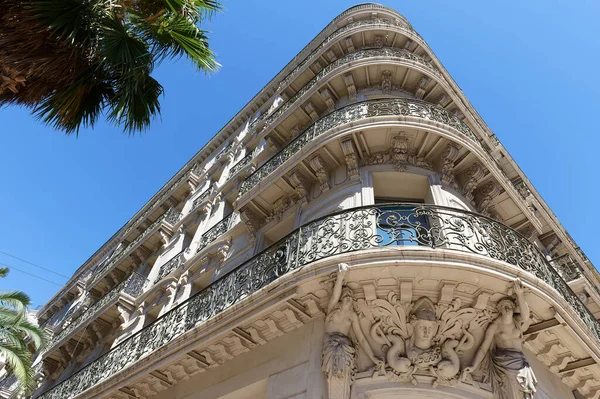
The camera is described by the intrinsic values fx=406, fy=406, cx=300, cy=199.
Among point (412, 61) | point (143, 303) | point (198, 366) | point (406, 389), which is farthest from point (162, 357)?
point (412, 61)

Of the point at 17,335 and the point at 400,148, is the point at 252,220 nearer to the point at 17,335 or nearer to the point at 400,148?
the point at 400,148

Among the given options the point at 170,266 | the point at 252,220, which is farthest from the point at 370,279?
the point at 170,266

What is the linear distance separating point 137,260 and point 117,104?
52.4 ft

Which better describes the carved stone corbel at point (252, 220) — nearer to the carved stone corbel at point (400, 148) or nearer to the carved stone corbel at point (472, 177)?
the carved stone corbel at point (400, 148)

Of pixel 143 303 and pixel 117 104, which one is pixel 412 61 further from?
pixel 143 303

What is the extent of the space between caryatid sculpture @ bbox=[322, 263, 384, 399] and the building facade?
0.02 metres

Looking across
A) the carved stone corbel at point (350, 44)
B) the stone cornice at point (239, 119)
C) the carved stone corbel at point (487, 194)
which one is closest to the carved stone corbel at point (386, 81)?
the carved stone corbel at point (350, 44)

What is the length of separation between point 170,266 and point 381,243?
11.8 m

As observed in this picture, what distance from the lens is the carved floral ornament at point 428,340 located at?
20.8ft

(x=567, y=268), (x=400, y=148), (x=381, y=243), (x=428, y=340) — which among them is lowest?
(x=428, y=340)

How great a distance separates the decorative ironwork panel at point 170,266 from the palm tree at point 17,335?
477 centimetres

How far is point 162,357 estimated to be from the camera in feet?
28.9

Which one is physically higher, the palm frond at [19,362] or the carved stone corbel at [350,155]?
the carved stone corbel at [350,155]

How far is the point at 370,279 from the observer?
6.80 meters
